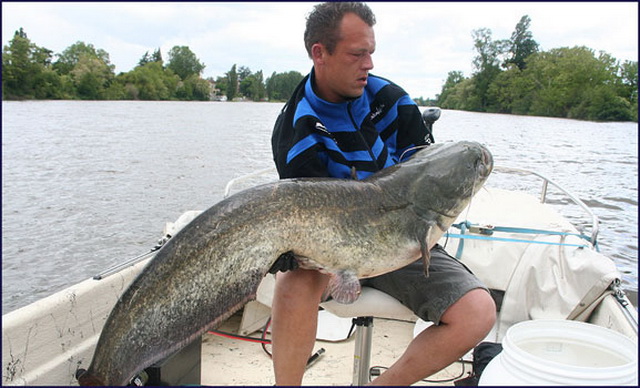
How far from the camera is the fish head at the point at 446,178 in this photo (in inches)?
85.2

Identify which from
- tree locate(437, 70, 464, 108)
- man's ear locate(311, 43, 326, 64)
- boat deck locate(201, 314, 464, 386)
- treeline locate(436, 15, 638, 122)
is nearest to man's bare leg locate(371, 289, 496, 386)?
boat deck locate(201, 314, 464, 386)

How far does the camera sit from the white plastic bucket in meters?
1.55

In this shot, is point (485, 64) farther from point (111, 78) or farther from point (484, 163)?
point (484, 163)

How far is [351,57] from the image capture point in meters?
2.53

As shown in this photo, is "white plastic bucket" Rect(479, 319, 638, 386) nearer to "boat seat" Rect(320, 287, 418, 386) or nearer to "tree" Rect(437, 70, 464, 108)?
"boat seat" Rect(320, 287, 418, 386)

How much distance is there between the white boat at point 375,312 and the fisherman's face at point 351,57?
3.47 ft

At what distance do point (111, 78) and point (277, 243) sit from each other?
72161 millimetres

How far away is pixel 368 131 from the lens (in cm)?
269

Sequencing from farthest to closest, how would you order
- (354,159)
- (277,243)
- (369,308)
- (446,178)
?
(354,159), (369,308), (446,178), (277,243)

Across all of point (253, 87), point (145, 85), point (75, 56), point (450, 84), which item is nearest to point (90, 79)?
point (145, 85)

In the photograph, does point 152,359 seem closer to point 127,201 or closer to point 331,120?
point 331,120

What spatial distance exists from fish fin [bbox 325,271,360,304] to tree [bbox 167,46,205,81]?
86.2 metres

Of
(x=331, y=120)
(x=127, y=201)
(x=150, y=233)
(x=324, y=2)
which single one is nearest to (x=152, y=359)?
(x=331, y=120)

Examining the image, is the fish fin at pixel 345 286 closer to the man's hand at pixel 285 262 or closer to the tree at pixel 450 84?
the man's hand at pixel 285 262
